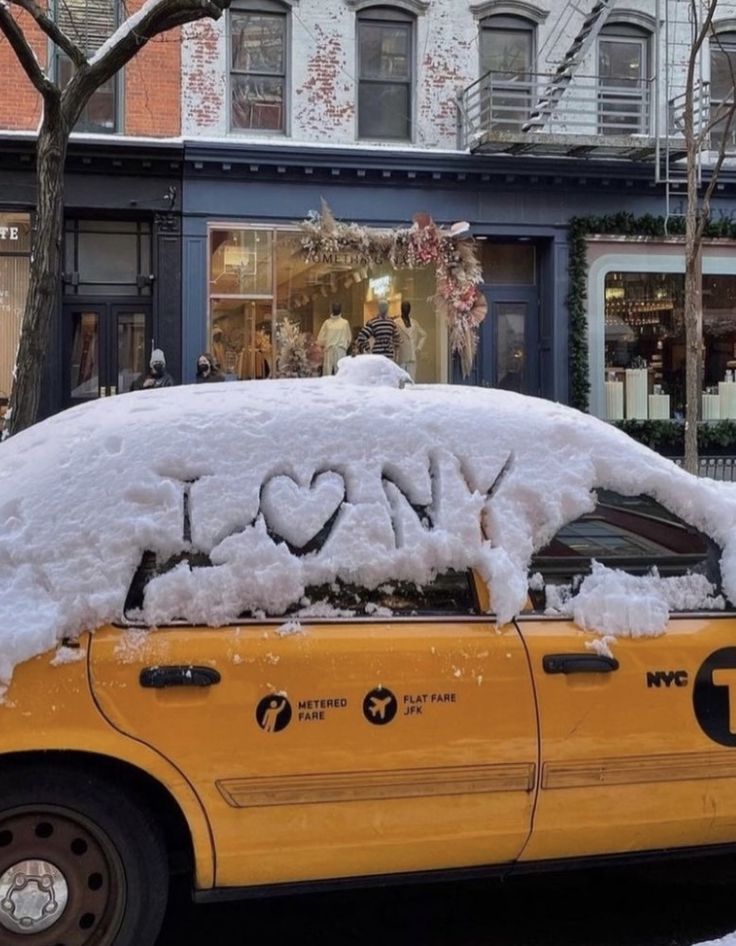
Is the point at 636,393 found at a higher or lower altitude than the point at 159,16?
lower

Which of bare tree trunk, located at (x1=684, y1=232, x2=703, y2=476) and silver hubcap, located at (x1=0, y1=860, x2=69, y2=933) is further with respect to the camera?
bare tree trunk, located at (x1=684, y1=232, x2=703, y2=476)

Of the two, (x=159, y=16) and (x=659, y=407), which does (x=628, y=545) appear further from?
(x=659, y=407)

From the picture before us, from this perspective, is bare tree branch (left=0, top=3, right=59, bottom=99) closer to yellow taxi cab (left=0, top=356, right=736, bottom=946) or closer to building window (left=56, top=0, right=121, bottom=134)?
building window (left=56, top=0, right=121, bottom=134)

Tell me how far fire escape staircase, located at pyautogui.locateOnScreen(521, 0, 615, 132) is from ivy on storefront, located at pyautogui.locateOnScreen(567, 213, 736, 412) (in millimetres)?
1682

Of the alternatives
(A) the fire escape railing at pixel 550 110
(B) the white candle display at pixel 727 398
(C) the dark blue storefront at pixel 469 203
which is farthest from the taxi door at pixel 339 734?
(B) the white candle display at pixel 727 398

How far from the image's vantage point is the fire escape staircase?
51.5ft

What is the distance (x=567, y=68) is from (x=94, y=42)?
708 cm

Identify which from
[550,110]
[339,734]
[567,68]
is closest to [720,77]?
[567,68]

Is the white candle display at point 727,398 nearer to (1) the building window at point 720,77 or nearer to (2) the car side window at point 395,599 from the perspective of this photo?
(1) the building window at point 720,77

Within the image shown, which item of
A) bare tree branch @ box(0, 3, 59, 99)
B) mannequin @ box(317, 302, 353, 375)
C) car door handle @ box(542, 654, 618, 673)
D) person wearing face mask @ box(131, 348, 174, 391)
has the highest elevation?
bare tree branch @ box(0, 3, 59, 99)

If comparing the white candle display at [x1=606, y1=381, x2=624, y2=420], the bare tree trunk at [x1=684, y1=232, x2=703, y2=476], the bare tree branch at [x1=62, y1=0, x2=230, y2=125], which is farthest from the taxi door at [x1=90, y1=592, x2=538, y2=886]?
the white candle display at [x1=606, y1=381, x2=624, y2=420]

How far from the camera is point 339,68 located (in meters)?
16.2

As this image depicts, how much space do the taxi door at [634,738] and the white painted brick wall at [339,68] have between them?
1373cm

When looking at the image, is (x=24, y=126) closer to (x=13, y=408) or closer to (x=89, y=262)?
(x=89, y=262)
